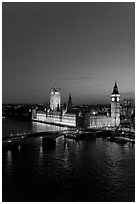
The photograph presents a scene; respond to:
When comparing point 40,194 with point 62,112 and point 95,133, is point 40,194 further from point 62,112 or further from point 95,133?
point 62,112

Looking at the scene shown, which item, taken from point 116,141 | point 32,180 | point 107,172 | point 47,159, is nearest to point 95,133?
point 116,141

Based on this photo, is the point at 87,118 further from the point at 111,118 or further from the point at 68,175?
the point at 68,175

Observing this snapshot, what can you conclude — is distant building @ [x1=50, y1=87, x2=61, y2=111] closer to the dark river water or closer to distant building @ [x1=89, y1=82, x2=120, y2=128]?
distant building @ [x1=89, y1=82, x2=120, y2=128]

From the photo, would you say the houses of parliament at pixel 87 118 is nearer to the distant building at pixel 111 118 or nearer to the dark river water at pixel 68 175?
the distant building at pixel 111 118

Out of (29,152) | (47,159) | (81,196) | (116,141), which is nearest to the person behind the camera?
(81,196)

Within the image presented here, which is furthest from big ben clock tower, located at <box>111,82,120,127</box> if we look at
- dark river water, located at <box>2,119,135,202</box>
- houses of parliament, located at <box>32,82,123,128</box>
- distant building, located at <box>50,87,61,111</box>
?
dark river water, located at <box>2,119,135,202</box>

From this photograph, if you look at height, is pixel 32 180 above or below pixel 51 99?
below

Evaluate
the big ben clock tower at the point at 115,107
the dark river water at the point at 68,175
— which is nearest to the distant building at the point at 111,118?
the big ben clock tower at the point at 115,107
